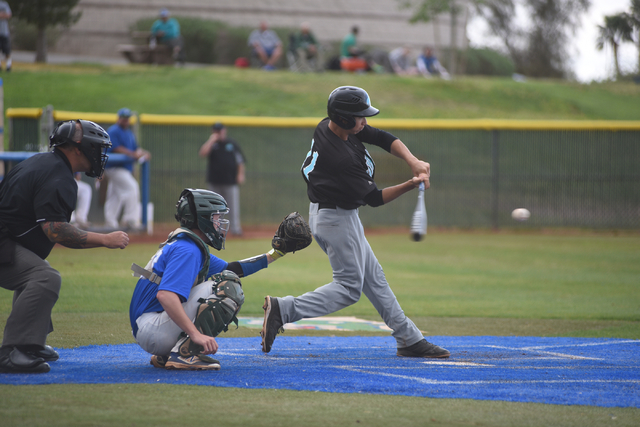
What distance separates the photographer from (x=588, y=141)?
19953mm

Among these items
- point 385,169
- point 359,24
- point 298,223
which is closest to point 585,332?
point 298,223

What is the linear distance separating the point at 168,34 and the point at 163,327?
25.3m

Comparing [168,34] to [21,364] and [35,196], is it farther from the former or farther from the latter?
[21,364]

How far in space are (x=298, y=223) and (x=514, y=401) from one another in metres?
2.04

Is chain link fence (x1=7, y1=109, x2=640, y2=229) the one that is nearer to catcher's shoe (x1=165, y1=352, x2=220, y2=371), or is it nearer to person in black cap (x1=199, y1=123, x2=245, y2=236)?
person in black cap (x1=199, y1=123, x2=245, y2=236)

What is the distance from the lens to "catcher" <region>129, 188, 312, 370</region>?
467 centimetres

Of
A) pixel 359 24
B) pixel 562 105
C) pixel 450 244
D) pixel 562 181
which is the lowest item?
pixel 450 244

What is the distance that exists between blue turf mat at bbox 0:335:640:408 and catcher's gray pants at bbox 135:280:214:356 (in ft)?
0.65

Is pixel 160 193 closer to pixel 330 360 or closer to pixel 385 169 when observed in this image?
pixel 385 169

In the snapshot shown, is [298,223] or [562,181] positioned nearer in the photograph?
[298,223]

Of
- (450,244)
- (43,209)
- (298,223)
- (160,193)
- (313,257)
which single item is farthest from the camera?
(160,193)

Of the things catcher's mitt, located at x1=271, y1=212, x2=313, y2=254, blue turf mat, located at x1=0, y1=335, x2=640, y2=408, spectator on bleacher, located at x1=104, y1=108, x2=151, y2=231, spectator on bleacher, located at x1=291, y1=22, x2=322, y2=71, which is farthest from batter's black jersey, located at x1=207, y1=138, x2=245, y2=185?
spectator on bleacher, located at x1=291, y1=22, x2=322, y2=71

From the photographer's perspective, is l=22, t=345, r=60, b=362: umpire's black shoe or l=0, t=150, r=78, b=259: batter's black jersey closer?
l=0, t=150, r=78, b=259: batter's black jersey

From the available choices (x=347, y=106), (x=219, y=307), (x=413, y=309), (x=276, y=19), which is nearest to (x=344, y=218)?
(x=347, y=106)
